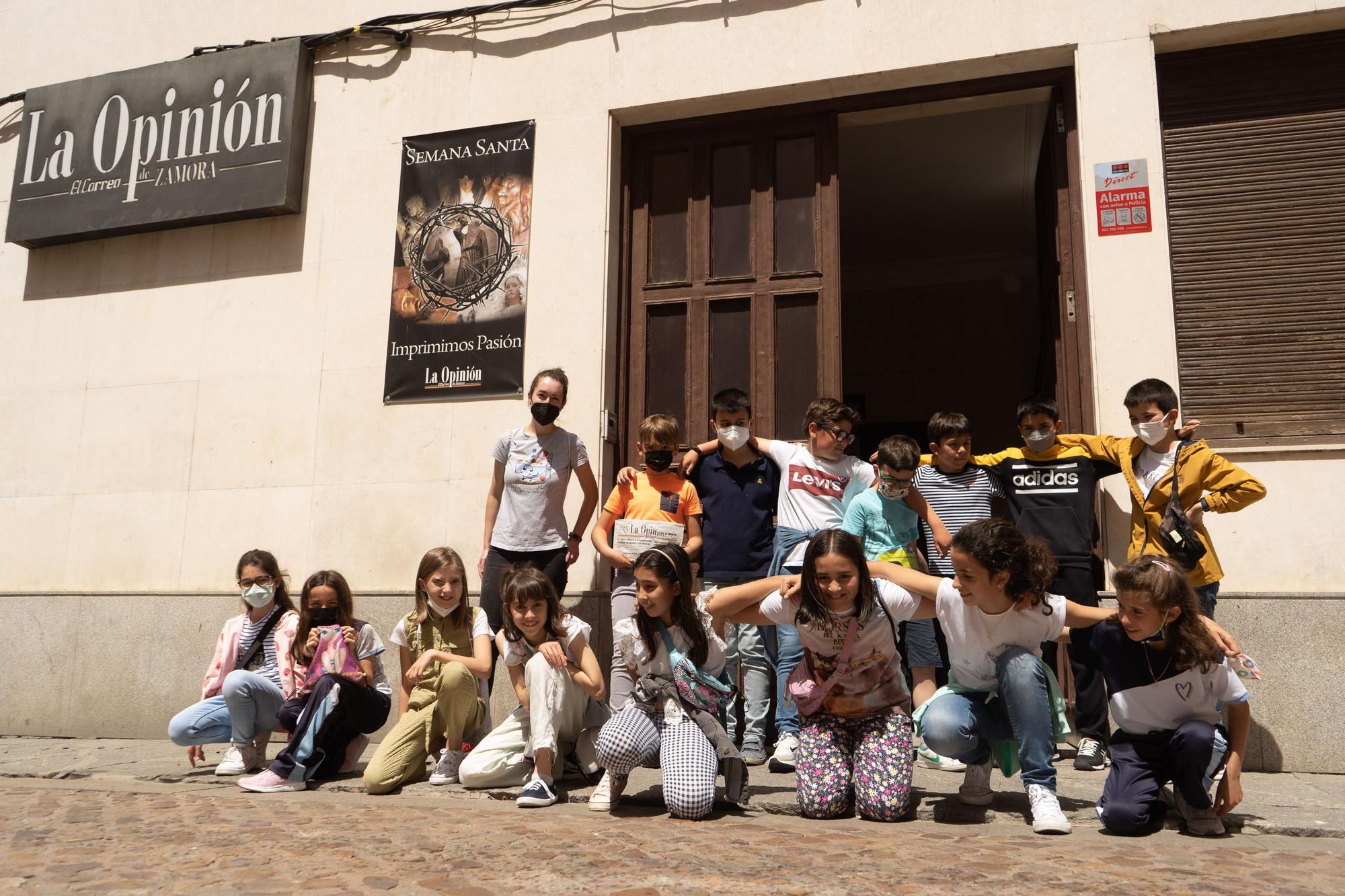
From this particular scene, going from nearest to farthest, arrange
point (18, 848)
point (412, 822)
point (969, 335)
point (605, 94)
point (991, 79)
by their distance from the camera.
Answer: point (18, 848) → point (412, 822) → point (991, 79) → point (605, 94) → point (969, 335)

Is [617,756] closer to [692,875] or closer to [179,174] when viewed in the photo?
[692,875]

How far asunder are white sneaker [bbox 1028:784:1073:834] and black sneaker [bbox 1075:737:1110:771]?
1.17 meters

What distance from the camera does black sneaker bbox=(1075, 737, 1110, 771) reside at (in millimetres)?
4641

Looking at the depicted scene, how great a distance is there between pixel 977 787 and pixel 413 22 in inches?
247

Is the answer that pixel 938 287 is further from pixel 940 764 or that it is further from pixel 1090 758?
pixel 940 764

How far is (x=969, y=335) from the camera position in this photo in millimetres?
11656

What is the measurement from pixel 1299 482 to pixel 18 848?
5.81m

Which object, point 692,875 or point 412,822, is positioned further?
point 412,822

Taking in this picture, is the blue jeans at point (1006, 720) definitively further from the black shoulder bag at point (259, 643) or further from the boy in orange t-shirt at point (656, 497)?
the black shoulder bag at point (259, 643)

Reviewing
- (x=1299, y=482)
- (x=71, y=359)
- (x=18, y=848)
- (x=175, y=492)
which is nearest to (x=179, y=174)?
(x=71, y=359)

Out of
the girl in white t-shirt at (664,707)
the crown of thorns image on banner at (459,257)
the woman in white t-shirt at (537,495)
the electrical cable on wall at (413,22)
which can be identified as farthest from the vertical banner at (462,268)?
the girl in white t-shirt at (664,707)

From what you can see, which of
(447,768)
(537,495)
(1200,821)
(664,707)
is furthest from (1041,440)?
(447,768)

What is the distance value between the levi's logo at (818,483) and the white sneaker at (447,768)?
6.78 feet

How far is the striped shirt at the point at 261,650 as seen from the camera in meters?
5.02
